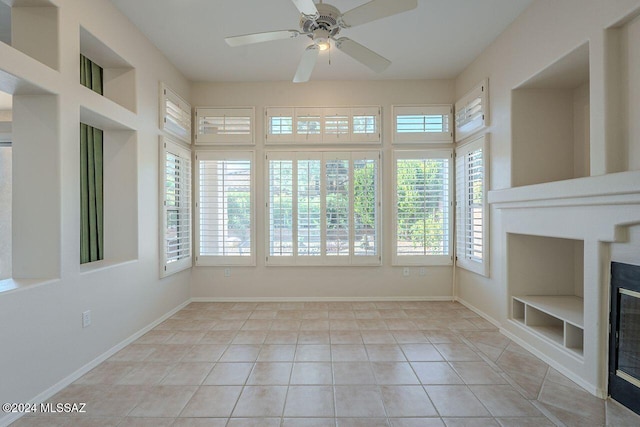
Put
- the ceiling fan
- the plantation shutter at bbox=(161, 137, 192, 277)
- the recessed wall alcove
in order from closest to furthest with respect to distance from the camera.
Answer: the ceiling fan, the recessed wall alcove, the plantation shutter at bbox=(161, 137, 192, 277)

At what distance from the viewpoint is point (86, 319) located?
252 centimetres

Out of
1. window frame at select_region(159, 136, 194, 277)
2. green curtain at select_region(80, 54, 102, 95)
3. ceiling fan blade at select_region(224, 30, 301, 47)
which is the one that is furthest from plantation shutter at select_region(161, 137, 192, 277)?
ceiling fan blade at select_region(224, 30, 301, 47)

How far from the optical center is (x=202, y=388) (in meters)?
2.29

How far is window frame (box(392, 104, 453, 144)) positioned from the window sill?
12.9 ft

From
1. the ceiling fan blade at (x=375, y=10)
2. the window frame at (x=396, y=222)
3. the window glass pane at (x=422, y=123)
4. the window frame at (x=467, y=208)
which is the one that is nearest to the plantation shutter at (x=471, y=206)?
the window frame at (x=467, y=208)

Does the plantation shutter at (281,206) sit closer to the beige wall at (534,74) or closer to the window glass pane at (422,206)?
the window glass pane at (422,206)

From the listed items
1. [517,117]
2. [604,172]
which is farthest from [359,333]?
[517,117]

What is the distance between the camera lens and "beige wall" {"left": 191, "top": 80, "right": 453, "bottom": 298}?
4453 millimetres

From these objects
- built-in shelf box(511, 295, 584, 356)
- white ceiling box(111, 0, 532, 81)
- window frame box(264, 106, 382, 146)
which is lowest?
built-in shelf box(511, 295, 584, 356)

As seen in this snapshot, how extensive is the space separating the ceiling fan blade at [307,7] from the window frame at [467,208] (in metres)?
2.47

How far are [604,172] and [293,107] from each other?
11.3 feet

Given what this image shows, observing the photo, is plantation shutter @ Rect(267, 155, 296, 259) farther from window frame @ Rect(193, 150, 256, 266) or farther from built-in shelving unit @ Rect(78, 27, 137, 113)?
built-in shelving unit @ Rect(78, 27, 137, 113)

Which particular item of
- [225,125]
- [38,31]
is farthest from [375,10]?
[225,125]

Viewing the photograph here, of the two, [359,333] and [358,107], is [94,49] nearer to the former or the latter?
[358,107]
